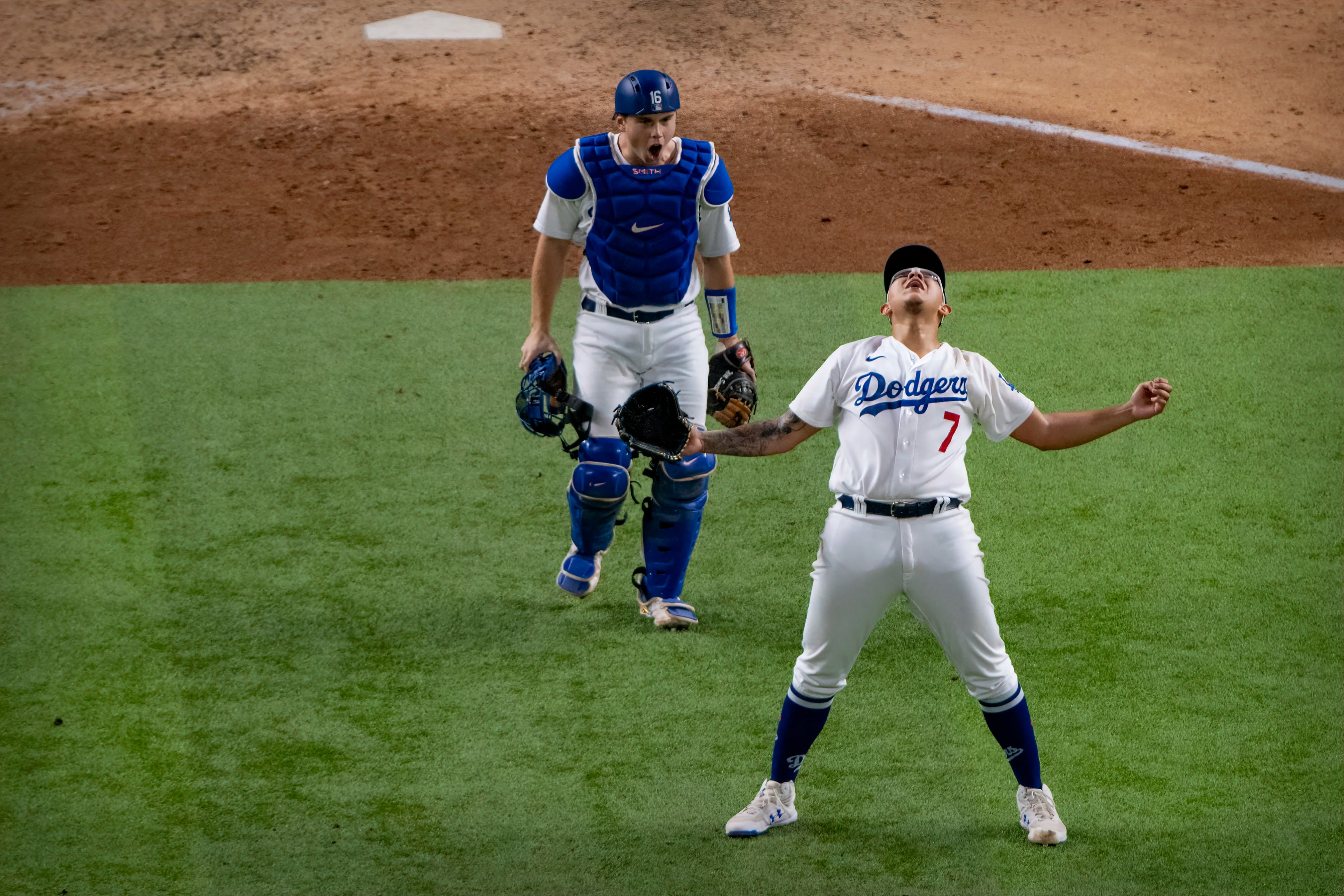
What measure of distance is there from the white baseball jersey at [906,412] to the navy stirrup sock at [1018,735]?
644mm

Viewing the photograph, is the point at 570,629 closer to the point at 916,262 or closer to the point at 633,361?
the point at 633,361

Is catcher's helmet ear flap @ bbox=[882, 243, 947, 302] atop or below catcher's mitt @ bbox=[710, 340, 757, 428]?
atop

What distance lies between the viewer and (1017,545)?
6.19 meters

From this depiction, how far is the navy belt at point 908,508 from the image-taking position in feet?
13.7

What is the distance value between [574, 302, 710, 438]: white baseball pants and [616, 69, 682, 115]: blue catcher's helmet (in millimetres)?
779

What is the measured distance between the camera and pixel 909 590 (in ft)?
13.8

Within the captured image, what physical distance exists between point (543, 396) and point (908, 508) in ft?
6.07

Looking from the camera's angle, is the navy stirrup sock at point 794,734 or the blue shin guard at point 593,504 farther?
the blue shin guard at point 593,504

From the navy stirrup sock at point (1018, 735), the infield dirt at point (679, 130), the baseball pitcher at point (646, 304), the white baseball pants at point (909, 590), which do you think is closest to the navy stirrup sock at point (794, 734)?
the white baseball pants at point (909, 590)

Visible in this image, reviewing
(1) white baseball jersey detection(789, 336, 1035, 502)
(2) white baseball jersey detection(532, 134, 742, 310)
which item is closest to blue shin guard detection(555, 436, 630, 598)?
(2) white baseball jersey detection(532, 134, 742, 310)

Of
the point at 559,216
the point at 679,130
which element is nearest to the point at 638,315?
the point at 559,216

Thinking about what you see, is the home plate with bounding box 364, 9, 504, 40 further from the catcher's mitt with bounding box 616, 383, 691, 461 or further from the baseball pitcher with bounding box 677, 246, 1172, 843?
the baseball pitcher with bounding box 677, 246, 1172, 843

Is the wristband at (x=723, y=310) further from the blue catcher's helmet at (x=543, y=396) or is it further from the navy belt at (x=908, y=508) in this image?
the navy belt at (x=908, y=508)

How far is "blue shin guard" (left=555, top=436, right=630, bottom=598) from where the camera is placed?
5594mm
